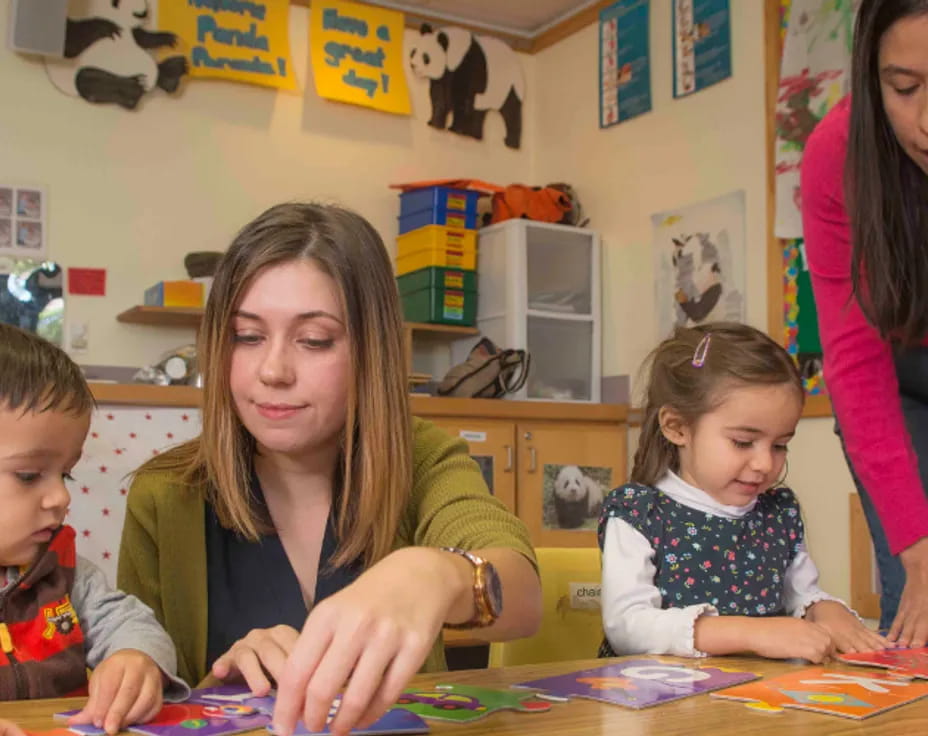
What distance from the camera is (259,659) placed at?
0.94 m

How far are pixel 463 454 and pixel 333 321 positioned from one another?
0.79 feet

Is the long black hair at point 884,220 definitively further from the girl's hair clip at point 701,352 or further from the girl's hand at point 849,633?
the girl's hand at point 849,633

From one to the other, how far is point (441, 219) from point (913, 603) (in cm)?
305

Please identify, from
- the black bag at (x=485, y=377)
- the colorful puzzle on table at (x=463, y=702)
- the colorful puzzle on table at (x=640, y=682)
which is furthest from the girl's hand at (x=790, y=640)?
the black bag at (x=485, y=377)

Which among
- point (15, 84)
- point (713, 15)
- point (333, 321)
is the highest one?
point (713, 15)

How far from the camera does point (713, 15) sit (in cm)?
392

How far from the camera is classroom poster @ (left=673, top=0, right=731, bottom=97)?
388 centimetres

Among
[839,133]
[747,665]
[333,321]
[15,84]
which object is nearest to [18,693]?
[333,321]

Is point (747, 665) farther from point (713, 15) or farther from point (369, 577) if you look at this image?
point (713, 15)


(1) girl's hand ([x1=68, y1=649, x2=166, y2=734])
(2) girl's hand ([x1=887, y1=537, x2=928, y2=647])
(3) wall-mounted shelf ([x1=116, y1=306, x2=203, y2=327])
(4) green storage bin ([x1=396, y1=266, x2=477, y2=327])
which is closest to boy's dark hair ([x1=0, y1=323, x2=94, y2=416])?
(1) girl's hand ([x1=68, y1=649, x2=166, y2=734])

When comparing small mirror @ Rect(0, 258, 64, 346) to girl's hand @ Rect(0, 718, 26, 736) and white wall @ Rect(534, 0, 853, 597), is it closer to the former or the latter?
white wall @ Rect(534, 0, 853, 597)

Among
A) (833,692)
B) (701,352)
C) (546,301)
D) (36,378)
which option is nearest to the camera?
(833,692)

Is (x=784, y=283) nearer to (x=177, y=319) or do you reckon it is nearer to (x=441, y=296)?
(x=441, y=296)

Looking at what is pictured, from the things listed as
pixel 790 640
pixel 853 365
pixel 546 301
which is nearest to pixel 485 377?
pixel 546 301
